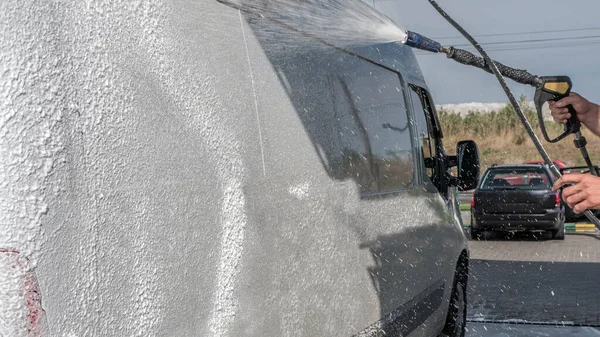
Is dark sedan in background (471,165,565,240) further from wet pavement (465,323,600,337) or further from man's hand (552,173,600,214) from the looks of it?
man's hand (552,173,600,214)

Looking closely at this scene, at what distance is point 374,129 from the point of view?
150 inches

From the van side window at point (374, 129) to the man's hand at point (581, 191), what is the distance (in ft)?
2.80

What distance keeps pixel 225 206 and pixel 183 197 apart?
0.73ft

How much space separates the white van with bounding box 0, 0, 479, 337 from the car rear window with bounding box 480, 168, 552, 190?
12961mm

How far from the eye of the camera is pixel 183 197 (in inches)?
80.8

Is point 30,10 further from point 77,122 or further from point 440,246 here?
point 440,246

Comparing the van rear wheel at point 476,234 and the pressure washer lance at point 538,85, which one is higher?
the pressure washer lance at point 538,85

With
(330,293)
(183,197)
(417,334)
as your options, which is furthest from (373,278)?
(183,197)

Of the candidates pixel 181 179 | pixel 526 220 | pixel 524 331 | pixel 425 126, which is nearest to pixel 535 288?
pixel 524 331

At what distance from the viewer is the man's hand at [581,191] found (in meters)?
3.13

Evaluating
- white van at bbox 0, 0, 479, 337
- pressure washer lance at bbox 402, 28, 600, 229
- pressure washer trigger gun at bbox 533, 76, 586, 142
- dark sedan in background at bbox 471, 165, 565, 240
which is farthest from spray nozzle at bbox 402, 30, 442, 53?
dark sedan in background at bbox 471, 165, 565, 240

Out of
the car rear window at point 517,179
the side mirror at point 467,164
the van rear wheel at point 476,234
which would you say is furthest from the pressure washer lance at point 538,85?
the van rear wheel at point 476,234

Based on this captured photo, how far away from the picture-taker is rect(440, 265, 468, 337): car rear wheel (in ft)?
19.6

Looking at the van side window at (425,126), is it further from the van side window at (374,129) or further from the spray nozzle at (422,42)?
the spray nozzle at (422,42)
